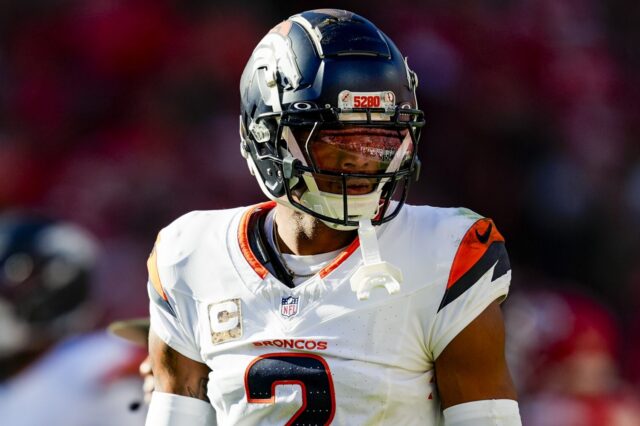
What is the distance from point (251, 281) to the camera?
2117 millimetres

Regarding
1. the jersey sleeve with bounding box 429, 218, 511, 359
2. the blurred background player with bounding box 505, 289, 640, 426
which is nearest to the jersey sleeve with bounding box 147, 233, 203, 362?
the jersey sleeve with bounding box 429, 218, 511, 359

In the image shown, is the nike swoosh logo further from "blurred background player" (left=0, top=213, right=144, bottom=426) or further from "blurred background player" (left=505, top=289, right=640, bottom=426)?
"blurred background player" (left=505, top=289, right=640, bottom=426)

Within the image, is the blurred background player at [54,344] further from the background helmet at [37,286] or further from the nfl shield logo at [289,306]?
the nfl shield logo at [289,306]

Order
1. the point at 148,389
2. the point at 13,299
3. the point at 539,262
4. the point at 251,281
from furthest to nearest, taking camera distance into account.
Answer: the point at 539,262
the point at 13,299
the point at 148,389
the point at 251,281

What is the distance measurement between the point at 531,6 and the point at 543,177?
3.01 feet

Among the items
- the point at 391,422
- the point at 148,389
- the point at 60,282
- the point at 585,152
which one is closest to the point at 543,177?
the point at 585,152

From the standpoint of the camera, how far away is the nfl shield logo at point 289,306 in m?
2.05

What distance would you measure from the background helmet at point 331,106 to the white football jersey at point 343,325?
0.11 m

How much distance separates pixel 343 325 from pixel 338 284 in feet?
0.30

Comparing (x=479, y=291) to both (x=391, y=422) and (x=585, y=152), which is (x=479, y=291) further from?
(x=585, y=152)

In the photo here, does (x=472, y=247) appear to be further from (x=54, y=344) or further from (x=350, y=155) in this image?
(x=54, y=344)

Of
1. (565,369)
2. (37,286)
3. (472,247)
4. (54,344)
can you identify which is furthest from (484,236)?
(565,369)

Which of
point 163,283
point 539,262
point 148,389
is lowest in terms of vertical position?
point 539,262

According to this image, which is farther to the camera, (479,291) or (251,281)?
(251,281)
